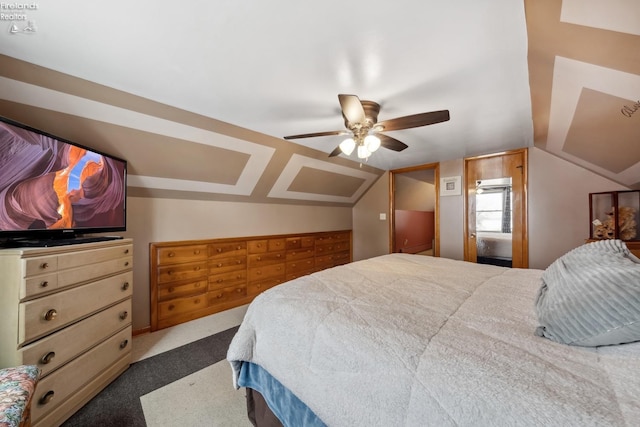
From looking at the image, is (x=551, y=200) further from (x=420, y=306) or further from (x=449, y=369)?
(x=449, y=369)

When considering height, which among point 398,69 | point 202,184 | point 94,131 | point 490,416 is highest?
point 398,69

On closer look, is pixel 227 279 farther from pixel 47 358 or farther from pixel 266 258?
pixel 47 358

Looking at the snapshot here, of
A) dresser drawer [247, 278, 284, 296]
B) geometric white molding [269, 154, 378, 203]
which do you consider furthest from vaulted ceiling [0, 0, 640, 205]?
dresser drawer [247, 278, 284, 296]

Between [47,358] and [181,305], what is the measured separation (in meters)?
1.43

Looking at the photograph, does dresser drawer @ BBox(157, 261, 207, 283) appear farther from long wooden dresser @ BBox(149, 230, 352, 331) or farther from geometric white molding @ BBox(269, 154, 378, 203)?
geometric white molding @ BBox(269, 154, 378, 203)

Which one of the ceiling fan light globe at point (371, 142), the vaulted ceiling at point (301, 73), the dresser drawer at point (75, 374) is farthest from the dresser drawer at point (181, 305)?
the ceiling fan light globe at point (371, 142)

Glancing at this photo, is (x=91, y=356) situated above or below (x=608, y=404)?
below

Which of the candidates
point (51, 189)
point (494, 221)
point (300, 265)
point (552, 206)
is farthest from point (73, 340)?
point (552, 206)

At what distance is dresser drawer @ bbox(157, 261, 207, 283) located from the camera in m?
2.54

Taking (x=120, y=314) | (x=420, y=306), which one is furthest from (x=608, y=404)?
(x=120, y=314)

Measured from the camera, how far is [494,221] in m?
3.27

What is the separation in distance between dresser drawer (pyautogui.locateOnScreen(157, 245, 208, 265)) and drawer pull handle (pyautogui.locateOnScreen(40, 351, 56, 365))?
51.3 inches

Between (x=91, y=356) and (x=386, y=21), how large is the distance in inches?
106

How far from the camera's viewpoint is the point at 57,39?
123 cm
